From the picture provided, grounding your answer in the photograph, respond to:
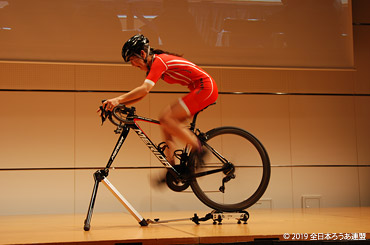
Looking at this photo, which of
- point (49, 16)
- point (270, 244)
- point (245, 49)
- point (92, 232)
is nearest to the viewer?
point (270, 244)

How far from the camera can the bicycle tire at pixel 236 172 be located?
3158 millimetres

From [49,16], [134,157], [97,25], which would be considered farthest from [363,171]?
[49,16]

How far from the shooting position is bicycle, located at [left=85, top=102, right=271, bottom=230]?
3.10 m

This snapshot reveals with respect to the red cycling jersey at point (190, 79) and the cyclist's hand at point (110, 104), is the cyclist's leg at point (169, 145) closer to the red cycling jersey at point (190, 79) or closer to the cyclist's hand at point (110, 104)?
the red cycling jersey at point (190, 79)

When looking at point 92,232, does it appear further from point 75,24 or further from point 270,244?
point 75,24

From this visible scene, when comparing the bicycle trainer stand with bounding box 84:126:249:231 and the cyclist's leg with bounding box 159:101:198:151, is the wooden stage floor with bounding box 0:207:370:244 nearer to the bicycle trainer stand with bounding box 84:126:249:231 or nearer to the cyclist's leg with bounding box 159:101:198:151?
the bicycle trainer stand with bounding box 84:126:249:231

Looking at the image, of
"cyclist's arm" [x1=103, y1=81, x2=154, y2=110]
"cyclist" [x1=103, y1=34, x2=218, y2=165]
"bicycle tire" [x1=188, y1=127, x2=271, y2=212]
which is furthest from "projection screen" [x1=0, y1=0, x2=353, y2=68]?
"cyclist's arm" [x1=103, y1=81, x2=154, y2=110]

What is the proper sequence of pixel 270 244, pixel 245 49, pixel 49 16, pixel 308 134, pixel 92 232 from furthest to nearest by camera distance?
1. pixel 308 134
2. pixel 245 49
3. pixel 49 16
4. pixel 92 232
5. pixel 270 244

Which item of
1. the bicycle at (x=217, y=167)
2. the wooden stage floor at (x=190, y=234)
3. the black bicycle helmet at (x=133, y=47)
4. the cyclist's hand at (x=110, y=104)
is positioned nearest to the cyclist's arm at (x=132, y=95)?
the cyclist's hand at (x=110, y=104)

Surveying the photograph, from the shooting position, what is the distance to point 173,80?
3.23 m

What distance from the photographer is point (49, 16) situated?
4660 millimetres

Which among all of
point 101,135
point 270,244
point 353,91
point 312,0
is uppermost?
point 312,0

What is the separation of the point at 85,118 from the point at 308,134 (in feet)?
8.94

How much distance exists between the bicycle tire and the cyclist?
177 mm
